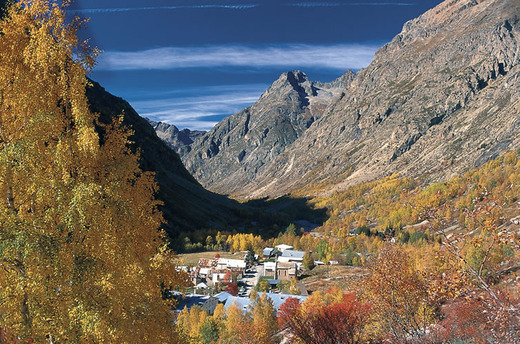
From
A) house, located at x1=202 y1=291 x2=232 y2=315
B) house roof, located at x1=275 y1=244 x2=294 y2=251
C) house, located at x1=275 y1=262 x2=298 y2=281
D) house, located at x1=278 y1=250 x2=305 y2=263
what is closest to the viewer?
house, located at x1=202 y1=291 x2=232 y2=315

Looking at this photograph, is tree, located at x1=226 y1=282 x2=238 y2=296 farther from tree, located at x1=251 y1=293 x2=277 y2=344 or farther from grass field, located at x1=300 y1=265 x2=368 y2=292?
tree, located at x1=251 y1=293 x2=277 y2=344

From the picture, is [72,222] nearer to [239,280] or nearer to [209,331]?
[209,331]

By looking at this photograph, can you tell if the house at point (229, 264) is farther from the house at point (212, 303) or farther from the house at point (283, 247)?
the house at point (283, 247)

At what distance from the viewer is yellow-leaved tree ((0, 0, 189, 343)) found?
25.9 feet

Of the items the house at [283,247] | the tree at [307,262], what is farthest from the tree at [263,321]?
the house at [283,247]

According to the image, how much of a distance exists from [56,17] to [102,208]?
5945 mm

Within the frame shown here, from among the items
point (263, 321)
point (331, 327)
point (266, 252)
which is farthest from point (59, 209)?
point (266, 252)

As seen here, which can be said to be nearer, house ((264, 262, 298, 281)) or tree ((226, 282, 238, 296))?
tree ((226, 282, 238, 296))

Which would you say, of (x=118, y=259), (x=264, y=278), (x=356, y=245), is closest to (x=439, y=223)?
(x=118, y=259)

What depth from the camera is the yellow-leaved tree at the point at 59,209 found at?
25.9 feet

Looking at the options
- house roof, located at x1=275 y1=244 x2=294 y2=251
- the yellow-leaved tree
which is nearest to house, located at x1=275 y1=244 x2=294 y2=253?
house roof, located at x1=275 y1=244 x2=294 y2=251

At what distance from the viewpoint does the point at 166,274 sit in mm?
11898

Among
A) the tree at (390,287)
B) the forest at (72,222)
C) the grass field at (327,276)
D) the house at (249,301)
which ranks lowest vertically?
the grass field at (327,276)

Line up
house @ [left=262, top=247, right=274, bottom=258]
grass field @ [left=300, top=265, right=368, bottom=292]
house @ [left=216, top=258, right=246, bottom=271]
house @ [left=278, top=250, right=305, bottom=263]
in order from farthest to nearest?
house @ [left=262, top=247, right=274, bottom=258]
house @ [left=278, top=250, right=305, bottom=263]
house @ [left=216, top=258, right=246, bottom=271]
grass field @ [left=300, top=265, right=368, bottom=292]
